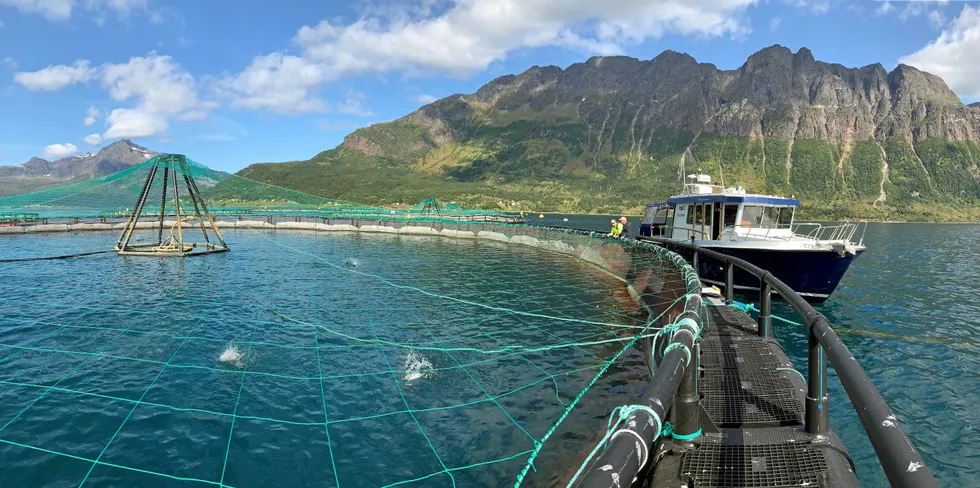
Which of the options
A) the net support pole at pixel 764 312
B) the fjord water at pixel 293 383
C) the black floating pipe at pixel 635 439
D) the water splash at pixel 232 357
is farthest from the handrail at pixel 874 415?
the water splash at pixel 232 357

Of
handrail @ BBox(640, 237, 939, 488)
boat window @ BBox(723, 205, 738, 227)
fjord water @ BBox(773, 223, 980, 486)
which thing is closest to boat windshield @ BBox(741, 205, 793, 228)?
boat window @ BBox(723, 205, 738, 227)

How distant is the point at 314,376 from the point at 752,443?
10.2 meters

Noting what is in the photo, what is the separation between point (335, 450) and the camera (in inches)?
355

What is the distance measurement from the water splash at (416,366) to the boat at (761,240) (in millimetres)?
13494

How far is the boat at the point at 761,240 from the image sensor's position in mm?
22703

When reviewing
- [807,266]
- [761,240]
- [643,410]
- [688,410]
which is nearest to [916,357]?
[807,266]

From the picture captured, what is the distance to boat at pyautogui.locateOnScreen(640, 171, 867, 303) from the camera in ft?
74.5

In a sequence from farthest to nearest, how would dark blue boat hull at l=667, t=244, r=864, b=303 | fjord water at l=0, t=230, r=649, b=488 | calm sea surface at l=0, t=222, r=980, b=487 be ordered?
1. dark blue boat hull at l=667, t=244, r=864, b=303
2. calm sea surface at l=0, t=222, r=980, b=487
3. fjord water at l=0, t=230, r=649, b=488

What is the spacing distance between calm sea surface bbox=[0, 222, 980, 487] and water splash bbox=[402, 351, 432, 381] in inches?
3.8

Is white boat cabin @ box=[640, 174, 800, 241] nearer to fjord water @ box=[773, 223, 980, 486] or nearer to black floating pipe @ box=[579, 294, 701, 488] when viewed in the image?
fjord water @ box=[773, 223, 980, 486]

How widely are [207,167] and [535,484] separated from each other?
40.0m

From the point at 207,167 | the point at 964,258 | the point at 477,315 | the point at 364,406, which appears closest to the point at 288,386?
the point at 364,406

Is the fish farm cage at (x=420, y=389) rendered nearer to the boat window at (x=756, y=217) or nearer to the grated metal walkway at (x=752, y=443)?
the grated metal walkway at (x=752, y=443)

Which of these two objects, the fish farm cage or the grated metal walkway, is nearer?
the grated metal walkway
